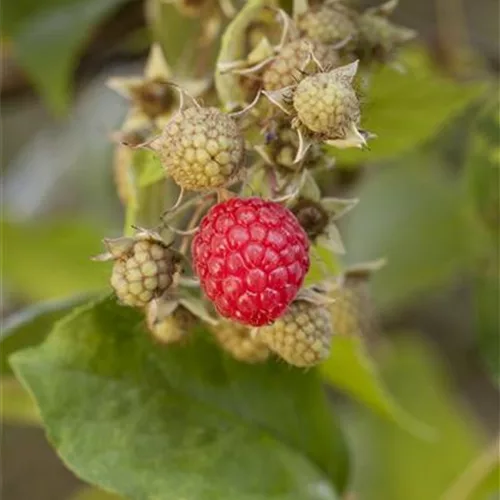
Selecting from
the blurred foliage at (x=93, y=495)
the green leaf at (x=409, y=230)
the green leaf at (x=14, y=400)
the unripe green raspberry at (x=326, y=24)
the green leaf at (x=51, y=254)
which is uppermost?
the unripe green raspberry at (x=326, y=24)

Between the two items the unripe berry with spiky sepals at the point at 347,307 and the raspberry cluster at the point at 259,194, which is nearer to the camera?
the raspberry cluster at the point at 259,194

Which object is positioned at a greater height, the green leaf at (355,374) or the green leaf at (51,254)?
the green leaf at (355,374)

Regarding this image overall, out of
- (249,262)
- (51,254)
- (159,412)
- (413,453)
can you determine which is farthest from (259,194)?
(413,453)

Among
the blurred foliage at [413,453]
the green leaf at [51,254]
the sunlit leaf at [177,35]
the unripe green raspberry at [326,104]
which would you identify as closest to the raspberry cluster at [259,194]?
the unripe green raspberry at [326,104]

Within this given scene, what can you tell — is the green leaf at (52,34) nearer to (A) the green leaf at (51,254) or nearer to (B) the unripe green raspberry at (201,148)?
(A) the green leaf at (51,254)

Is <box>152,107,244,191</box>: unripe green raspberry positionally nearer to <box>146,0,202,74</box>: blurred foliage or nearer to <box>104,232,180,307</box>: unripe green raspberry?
<box>104,232,180,307</box>: unripe green raspberry

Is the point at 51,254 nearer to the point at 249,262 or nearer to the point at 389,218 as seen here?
the point at 389,218

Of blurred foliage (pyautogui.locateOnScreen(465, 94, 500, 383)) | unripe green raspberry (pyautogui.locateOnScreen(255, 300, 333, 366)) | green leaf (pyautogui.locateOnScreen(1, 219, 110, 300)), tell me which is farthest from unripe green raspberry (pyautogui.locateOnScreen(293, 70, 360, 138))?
green leaf (pyautogui.locateOnScreen(1, 219, 110, 300))
